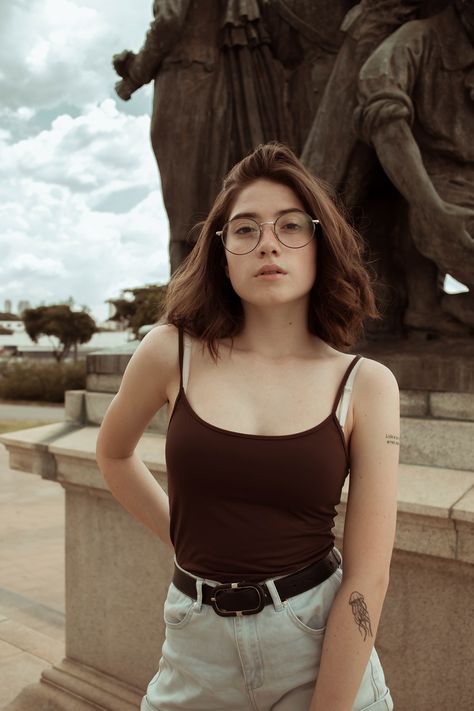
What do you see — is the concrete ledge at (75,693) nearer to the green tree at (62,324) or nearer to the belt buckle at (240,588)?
the belt buckle at (240,588)

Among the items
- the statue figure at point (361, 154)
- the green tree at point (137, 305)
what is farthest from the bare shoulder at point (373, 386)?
the green tree at point (137, 305)

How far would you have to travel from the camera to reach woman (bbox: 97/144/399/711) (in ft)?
3.78

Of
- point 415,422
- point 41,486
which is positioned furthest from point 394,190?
point 41,486

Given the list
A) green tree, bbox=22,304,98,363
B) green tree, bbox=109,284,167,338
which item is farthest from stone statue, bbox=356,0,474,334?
green tree, bbox=22,304,98,363

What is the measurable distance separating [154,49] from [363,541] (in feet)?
10.1

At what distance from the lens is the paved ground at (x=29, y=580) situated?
3.72m

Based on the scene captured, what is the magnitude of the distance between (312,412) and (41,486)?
7892 millimetres

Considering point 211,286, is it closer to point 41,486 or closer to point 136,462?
point 136,462

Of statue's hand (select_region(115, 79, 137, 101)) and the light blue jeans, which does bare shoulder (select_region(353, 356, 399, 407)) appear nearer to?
the light blue jeans

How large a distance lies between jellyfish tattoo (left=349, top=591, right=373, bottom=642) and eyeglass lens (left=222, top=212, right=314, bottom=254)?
23.8 inches

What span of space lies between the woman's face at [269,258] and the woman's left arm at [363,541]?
0.20 metres

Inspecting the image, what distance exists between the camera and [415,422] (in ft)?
7.97

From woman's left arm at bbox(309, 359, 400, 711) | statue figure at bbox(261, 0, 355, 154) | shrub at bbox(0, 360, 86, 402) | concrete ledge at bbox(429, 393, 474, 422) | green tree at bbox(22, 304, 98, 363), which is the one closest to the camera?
woman's left arm at bbox(309, 359, 400, 711)

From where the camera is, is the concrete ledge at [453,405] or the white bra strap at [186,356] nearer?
the white bra strap at [186,356]
